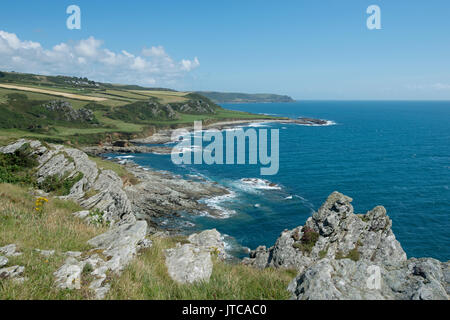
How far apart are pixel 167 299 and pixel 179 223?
39108mm

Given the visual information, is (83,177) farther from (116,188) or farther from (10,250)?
(10,250)

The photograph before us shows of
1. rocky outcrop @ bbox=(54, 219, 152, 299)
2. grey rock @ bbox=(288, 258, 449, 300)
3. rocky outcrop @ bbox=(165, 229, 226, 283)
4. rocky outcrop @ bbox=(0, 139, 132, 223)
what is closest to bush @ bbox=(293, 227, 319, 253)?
rocky outcrop @ bbox=(0, 139, 132, 223)

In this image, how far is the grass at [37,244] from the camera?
5.65 meters

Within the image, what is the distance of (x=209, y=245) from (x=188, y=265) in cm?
630

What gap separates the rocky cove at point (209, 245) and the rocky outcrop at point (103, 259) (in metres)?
0.02

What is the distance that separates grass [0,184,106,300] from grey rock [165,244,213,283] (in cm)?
249

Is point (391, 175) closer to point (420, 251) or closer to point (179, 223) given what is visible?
point (420, 251)

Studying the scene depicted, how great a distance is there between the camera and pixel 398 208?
162 feet

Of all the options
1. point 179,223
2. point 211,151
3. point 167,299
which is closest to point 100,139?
point 211,151

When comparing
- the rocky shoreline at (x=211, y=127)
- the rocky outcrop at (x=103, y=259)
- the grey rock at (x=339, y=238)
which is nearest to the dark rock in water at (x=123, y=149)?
the rocky shoreline at (x=211, y=127)

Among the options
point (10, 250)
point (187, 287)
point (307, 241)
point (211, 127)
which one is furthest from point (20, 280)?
point (211, 127)

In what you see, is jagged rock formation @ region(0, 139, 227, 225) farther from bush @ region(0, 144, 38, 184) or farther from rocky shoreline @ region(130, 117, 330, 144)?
rocky shoreline @ region(130, 117, 330, 144)

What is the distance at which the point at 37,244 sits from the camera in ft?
26.6

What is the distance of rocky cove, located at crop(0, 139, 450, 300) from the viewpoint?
6402mm
